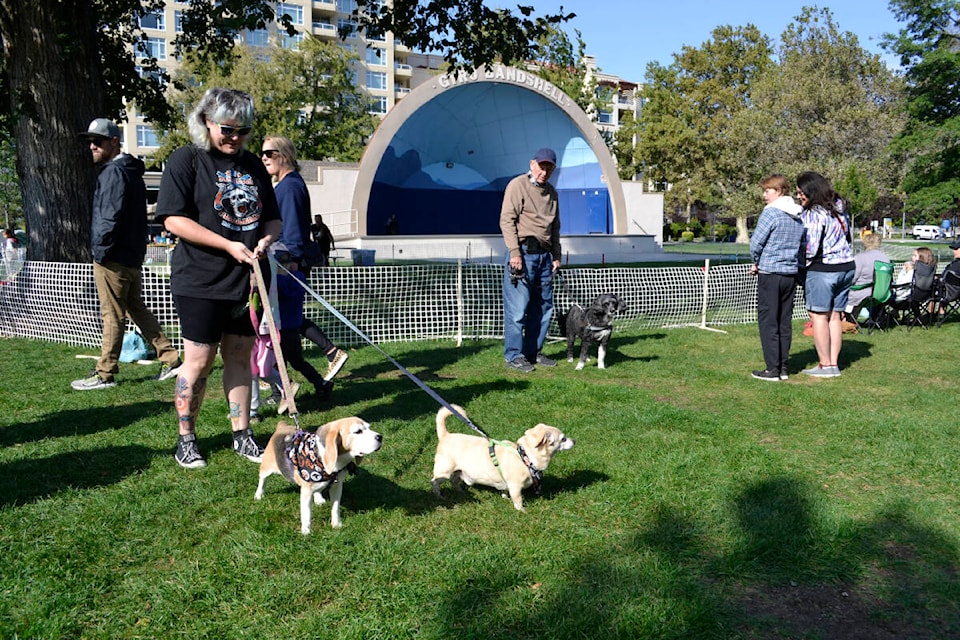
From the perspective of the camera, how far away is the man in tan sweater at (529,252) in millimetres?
6934

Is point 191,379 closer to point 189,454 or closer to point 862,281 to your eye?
point 189,454

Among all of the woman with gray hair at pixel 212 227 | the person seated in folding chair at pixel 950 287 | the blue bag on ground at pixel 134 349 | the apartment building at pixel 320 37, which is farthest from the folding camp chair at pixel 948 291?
the apartment building at pixel 320 37

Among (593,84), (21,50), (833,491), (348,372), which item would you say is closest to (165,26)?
(593,84)

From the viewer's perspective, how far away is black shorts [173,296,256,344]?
150 inches

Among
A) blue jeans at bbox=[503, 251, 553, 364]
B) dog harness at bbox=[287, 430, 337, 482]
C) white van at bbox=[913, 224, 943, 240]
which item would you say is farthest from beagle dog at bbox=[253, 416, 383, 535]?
white van at bbox=[913, 224, 943, 240]

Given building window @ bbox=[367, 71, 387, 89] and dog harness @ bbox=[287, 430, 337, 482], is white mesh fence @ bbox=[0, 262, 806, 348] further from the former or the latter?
building window @ bbox=[367, 71, 387, 89]

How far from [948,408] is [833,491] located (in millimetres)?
2617

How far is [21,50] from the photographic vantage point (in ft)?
27.9

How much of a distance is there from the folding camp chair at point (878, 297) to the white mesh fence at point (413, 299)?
1.78m

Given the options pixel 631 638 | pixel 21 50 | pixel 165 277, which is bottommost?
pixel 631 638

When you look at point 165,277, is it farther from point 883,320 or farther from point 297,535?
point 883,320

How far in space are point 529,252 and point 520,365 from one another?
121cm

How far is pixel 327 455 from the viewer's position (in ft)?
10.1

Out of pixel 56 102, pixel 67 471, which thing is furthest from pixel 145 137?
pixel 67 471
